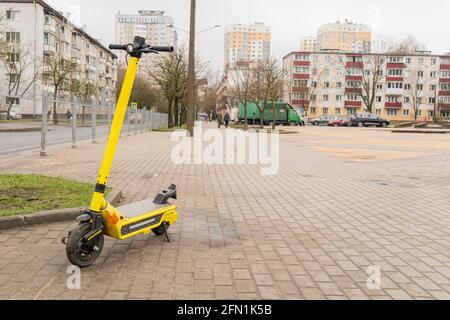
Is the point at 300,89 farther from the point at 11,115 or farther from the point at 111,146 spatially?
the point at 111,146

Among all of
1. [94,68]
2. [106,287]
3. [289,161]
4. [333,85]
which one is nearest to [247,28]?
[333,85]

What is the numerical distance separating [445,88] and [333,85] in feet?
80.6

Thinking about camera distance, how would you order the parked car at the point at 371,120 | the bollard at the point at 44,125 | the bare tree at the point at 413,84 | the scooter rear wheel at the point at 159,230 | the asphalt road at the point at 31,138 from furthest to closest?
the bare tree at the point at 413,84
the parked car at the point at 371,120
the bollard at the point at 44,125
the asphalt road at the point at 31,138
the scooter rear wheel at the point at 159,230

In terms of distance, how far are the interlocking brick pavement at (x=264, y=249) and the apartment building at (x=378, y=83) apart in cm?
9190

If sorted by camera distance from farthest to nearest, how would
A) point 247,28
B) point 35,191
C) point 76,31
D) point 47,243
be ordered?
point 247,28 → point 76,31 → point 35,191 → point 47,243

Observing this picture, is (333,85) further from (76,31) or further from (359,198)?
(359,198)

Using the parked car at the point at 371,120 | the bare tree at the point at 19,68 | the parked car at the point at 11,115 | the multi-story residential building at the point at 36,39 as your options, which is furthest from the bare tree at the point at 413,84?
the parked car at the point at 11,115

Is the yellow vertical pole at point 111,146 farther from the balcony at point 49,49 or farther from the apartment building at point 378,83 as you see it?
the apartment building at point 378,83

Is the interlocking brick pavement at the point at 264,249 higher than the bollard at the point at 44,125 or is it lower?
lower

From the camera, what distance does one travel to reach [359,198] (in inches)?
309

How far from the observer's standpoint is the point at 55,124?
14.3 metres

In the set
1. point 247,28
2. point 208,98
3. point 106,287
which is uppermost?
point 247,28

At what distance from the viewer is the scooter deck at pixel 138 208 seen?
4.45m

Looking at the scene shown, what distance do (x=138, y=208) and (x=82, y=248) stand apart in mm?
910
